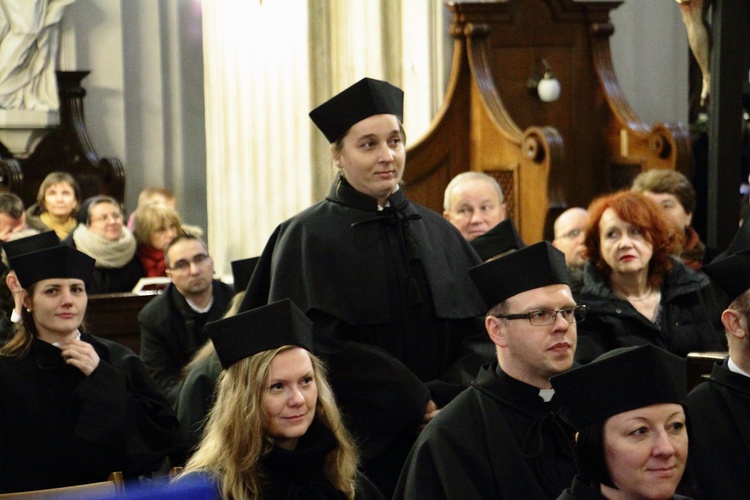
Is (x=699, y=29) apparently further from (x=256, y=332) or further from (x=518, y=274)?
(x=256, y=332)

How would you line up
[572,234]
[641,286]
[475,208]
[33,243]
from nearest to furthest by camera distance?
[33,243]
[641,286]
[475,208]
[572,234]

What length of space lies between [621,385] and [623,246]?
2.47 m

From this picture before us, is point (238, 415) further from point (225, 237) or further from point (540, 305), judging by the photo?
point (225, 237)

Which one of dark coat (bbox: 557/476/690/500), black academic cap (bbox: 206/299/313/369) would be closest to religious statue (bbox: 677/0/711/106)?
black academic cap (bbox: 206/299/313/369)

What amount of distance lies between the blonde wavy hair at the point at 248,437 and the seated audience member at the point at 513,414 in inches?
8.7

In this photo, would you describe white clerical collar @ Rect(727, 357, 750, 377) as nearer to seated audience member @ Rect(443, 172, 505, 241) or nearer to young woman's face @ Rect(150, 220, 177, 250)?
seated audience member @ Rect(443, 172, 505, 241)

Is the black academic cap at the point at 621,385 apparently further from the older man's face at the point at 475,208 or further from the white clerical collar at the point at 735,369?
the older man's face at the point at 475,208

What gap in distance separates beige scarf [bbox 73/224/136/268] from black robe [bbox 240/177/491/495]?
14.8 feet

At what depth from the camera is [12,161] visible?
41.7 feet

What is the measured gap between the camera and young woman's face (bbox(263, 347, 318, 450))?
379 cm

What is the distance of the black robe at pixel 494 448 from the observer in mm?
3867

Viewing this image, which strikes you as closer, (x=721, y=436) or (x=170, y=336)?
(x=721, y=436)

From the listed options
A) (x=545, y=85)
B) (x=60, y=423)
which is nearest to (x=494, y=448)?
(x=60, y=423)

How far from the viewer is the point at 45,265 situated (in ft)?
16.9
